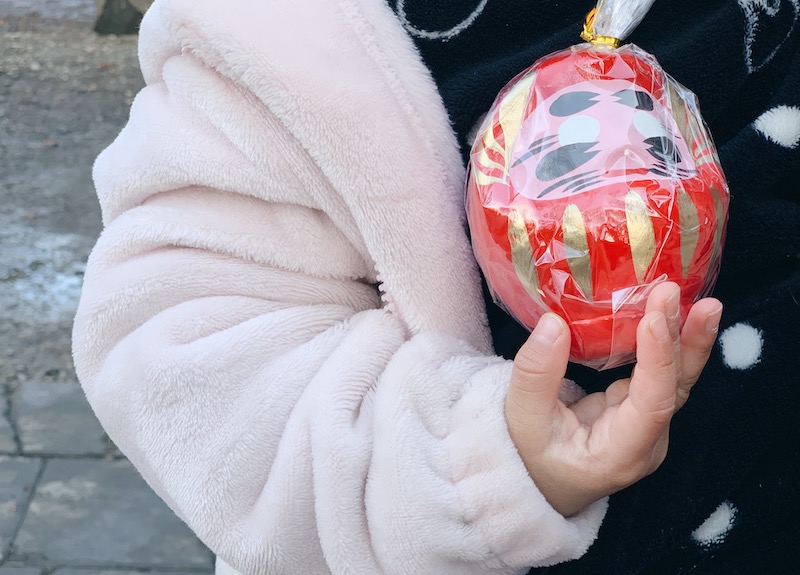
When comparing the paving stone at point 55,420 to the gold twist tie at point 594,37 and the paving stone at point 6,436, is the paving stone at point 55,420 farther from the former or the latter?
the gold twist tie at point 594,37

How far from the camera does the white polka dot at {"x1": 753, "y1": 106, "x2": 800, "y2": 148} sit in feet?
3.45

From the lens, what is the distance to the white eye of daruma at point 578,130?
840mm

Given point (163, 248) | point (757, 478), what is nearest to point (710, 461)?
point (757, 478)

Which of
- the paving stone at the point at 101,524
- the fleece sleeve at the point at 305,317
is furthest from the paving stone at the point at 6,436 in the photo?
the fleece sleeve at the point at 305,317

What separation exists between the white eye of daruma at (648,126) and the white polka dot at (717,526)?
1.50ft

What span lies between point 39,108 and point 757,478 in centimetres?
506

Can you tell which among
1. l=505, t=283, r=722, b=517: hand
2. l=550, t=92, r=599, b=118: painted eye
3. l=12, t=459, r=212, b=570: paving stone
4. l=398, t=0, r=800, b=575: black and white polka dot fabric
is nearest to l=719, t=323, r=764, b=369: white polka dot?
l=398, t=0, r=800, b=575: black and white polka dot fabric

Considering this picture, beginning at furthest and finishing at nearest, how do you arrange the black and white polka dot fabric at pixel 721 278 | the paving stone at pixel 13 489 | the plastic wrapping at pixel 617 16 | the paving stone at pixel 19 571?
A: the paving stone at pixel 13 489 < the paving stone at pixel 19 571 < the black and white polka dot fabric at pixel 721 278 < the plastic wrapping at pixel 617 16

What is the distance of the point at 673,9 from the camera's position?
42.3 inches

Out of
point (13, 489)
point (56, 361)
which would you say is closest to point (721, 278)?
point (13, 489)

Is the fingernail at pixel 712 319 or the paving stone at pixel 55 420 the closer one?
the fingernail at pixel 712 319

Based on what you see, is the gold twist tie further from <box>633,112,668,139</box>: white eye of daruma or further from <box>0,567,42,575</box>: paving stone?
<box>0,567,42,575</box>: paving stone

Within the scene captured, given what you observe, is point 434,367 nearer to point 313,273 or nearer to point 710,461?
point 313,273

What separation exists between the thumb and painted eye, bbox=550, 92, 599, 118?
0.60 ft
